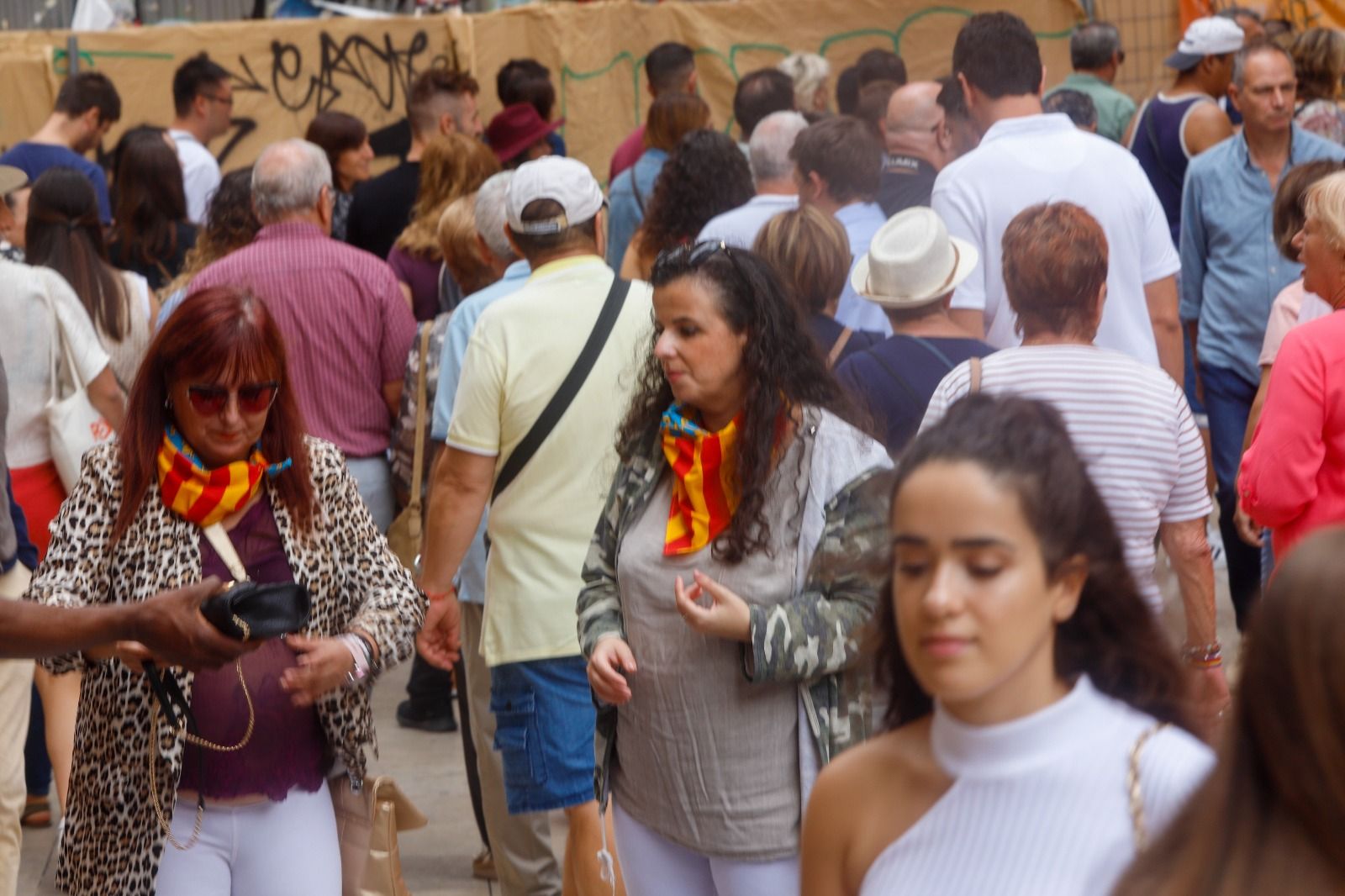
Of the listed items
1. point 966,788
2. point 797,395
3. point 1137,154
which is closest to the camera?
point 966,788

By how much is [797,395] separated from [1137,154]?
5873 millimetres

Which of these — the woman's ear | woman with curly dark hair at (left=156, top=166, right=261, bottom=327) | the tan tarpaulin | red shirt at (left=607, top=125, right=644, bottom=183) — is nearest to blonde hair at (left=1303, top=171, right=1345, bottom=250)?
the woman's ear

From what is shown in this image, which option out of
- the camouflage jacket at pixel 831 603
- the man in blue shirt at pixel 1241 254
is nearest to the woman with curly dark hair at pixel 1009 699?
the camouflage jacket at pixel 831 603

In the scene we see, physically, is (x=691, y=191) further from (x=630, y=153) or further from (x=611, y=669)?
(x=611, y=669)

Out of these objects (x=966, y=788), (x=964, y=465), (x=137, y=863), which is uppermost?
(x=964, y=465)

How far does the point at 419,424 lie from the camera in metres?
5.81

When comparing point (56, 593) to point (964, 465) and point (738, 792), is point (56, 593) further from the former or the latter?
point (964, 465)

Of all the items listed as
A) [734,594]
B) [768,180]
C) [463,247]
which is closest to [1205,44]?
[768,180]

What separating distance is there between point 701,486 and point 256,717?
1016 mm

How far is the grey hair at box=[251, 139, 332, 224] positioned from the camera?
6031 mm

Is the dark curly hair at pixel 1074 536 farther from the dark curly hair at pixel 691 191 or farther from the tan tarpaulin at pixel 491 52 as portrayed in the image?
the tan tarpaulin at pixel 491 52

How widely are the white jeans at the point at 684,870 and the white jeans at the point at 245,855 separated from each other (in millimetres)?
634

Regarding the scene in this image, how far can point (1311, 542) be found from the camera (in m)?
1.65

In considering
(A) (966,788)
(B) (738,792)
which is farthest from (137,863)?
(A) (966,788)
